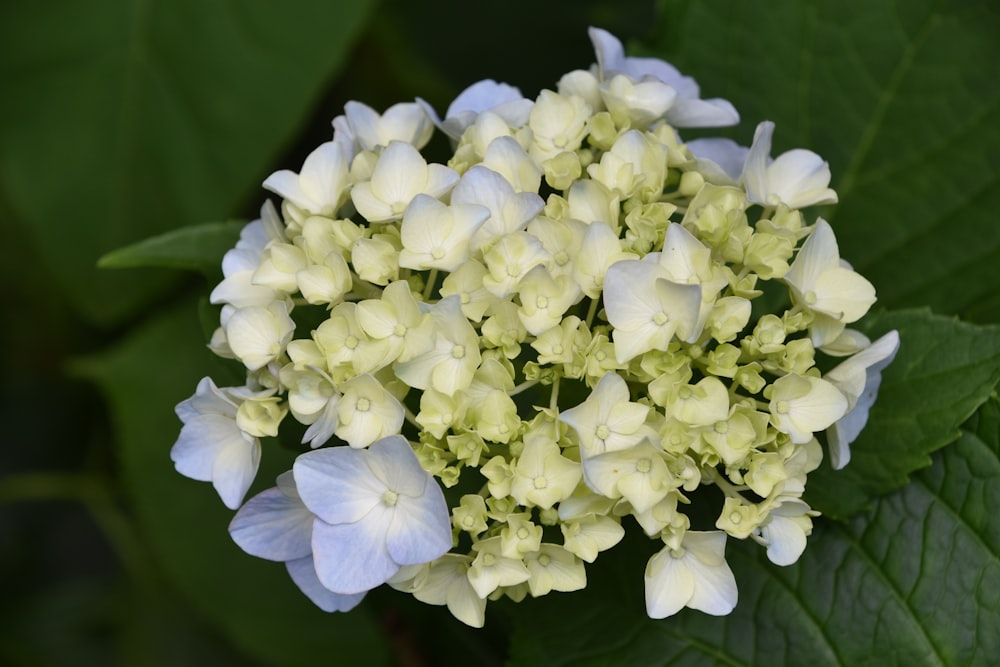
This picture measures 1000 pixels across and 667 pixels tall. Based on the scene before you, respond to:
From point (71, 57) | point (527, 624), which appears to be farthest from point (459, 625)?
point (71, 57)

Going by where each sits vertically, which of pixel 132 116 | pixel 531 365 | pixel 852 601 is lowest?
pixel 132 116

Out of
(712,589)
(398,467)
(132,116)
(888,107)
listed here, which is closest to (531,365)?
(398,467)

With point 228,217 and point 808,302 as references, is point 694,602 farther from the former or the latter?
point 228,217

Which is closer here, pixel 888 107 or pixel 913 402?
pixel 913 402

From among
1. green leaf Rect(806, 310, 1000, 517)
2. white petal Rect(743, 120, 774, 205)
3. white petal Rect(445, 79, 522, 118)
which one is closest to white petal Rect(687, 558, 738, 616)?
green leaf Rect(806, 310, 1000, 517)

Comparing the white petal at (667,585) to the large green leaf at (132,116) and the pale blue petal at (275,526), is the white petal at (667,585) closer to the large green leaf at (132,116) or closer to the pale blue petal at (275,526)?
the pale blue petal at (275,526)

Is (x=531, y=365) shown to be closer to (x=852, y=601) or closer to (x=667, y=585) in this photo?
(x=667, y=585)
